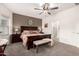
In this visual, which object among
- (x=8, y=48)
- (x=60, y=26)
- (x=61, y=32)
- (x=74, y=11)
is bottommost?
(x=8, y=48)

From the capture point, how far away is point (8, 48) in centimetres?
243

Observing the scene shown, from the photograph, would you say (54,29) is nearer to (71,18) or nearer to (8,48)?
(71,18)

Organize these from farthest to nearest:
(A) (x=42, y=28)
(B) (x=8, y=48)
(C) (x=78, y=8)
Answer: (A) (x=42, y=28) < (C) (x=78, y=8) < (B) (x=8, y=48)

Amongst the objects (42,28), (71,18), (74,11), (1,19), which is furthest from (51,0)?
(42,28)

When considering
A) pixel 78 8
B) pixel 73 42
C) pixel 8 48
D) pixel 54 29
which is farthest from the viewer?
pixel 54 29

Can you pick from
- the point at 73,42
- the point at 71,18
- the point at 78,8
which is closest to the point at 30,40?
the point at 73,42

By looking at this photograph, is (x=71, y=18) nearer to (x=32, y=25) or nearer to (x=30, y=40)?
(x=30, y=40)

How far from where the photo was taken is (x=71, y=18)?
135 inches

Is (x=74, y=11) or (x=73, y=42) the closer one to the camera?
(x=74, y=11)

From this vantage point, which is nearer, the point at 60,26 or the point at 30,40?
the point at 30,40

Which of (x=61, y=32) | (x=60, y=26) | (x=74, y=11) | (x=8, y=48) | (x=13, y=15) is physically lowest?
(x=8, y=48)

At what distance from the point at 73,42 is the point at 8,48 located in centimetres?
282

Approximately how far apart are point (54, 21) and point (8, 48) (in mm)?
3624

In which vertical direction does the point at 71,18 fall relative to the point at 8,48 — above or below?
above
